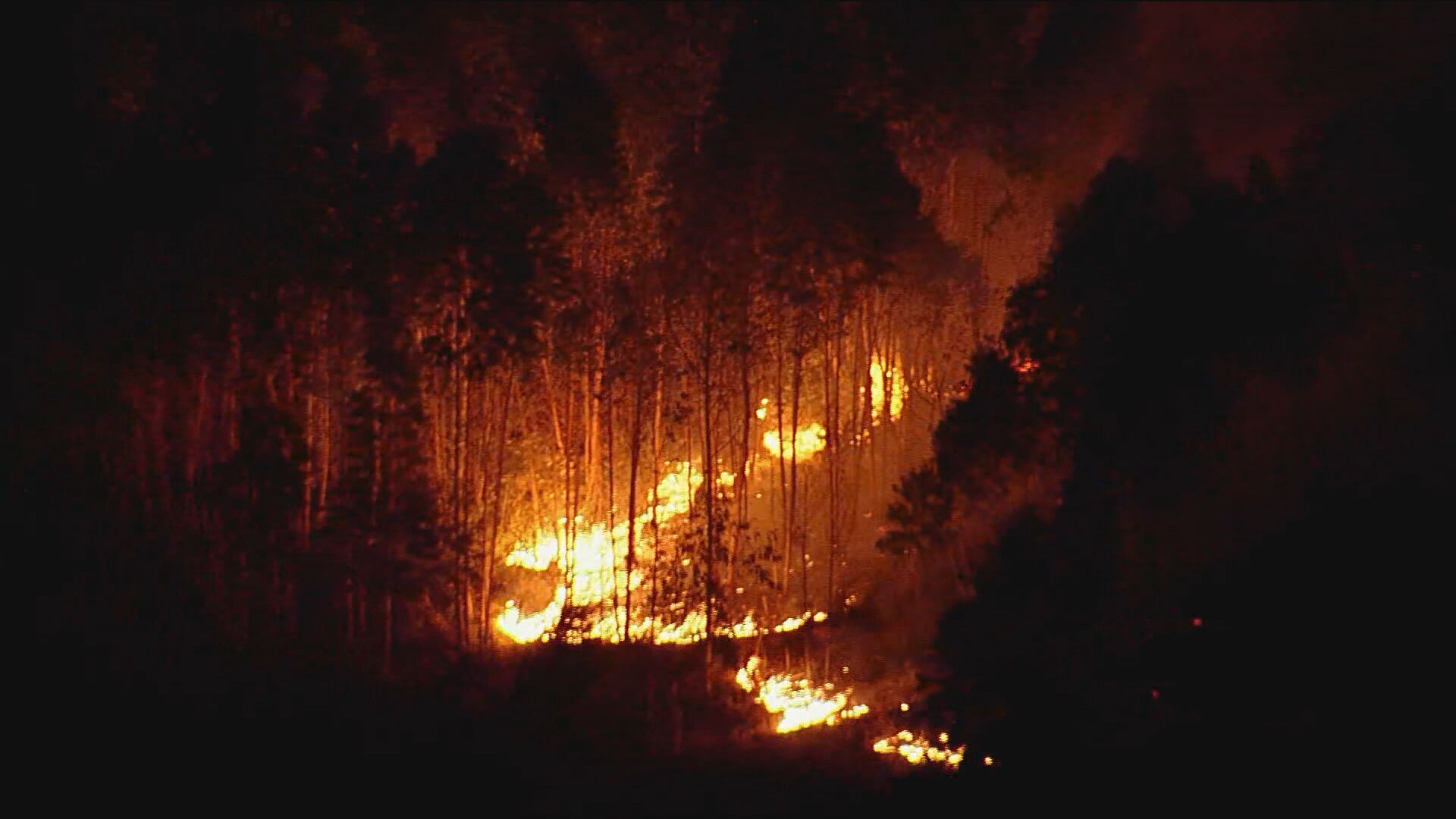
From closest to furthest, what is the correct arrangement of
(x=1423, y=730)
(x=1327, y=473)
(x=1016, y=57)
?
(x=1423, y=730), (x=1327, y=473), (x=1016, y=57)

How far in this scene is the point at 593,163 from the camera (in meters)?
7.46

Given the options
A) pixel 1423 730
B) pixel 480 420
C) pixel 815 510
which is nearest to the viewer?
pixel 1423 730

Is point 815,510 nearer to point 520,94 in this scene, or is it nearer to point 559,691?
point 559,691

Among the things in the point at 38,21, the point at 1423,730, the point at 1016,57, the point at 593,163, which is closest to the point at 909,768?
the point at 1423,730

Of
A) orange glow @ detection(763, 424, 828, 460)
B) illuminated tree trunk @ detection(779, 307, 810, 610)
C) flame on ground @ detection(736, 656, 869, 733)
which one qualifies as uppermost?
orange glow @ detection(763, 424, 828, 460)

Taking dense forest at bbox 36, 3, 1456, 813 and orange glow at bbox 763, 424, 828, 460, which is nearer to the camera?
dense forest at bbox 36, 3, 1456, 813

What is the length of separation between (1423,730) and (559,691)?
14.9 ft

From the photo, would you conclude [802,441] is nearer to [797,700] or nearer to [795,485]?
[795,485]

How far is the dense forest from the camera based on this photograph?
538 cm

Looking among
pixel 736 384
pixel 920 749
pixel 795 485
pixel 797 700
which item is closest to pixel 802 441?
pixel 736 384

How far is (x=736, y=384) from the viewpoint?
34.6 feet

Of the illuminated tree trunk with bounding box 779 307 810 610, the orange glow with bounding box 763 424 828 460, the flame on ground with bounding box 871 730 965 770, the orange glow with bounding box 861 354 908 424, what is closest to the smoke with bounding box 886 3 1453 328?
the illuminated tree trunk with bounding box 779 307 810 610

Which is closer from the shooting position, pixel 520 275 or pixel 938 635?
pixel 938 635

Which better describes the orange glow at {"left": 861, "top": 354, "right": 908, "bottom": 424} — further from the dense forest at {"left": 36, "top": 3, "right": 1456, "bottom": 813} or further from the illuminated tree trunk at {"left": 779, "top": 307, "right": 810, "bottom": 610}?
the illuminated tree trunk at {"left": 779, "top": 307, "right": 810, "bottom": 610}
